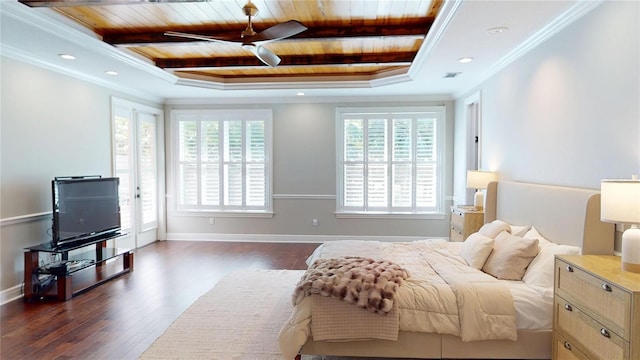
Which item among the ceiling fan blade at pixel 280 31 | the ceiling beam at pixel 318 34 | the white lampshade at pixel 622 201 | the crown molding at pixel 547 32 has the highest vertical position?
the ceiling beam at pixel 318 34

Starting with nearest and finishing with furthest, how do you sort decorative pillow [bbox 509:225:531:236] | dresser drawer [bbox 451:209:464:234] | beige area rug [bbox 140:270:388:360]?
beige area rug [bbox 140:270:388:360] → decorative pillow [bbox 509:225:531:236] → dresser drawer [bbox 451:209:464:234]

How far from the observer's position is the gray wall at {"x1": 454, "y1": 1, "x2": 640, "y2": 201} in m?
2.27

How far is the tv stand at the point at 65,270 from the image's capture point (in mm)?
3803

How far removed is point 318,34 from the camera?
3.85 metres

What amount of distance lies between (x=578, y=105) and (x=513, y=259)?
1317 mm

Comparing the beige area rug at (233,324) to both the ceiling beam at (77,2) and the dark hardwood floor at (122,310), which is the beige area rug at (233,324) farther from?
the ceiling beam at (77,2)

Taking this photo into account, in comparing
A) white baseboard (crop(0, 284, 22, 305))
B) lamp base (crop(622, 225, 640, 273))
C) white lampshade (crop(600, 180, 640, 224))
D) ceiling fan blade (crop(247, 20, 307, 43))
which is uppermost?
ceiling fan blade (crop(247, 20, 307, 43))

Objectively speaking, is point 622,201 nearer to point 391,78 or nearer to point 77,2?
point 391,78

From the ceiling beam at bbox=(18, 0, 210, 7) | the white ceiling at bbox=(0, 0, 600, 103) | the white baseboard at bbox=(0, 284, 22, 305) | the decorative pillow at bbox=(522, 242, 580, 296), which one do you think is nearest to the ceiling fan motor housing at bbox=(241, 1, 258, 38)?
the ceiling beam at bbox=(18, 0, 210, 7)

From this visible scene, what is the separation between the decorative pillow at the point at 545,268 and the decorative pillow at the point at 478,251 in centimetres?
36

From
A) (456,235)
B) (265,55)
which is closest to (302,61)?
(265,55)

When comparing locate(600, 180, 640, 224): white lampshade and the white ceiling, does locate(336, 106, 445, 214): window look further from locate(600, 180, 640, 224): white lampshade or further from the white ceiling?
Result: locate(600, 180, 640, 224): white lampshade

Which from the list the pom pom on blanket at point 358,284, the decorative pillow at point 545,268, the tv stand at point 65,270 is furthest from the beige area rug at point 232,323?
the decorative pillow at point 545,268

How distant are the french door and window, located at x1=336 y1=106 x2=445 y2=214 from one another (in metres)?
3.43
